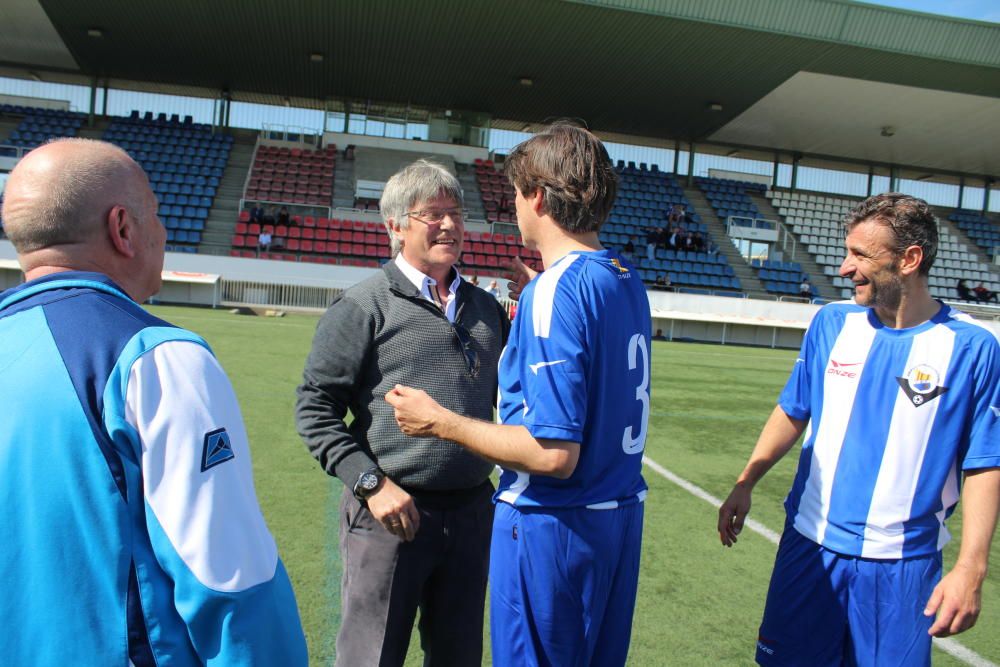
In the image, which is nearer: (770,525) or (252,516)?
(252,516)

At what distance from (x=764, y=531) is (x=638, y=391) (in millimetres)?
3725

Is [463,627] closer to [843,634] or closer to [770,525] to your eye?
[843,634]

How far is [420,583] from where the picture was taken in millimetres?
2320

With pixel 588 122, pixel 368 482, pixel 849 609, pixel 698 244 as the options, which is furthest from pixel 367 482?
pixel 698 244

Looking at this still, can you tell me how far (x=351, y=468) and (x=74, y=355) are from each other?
1.14 meters

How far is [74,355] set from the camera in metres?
1.14

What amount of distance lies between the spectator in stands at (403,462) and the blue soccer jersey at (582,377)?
0.47m

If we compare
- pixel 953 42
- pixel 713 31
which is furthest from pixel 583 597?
pixel 953 42

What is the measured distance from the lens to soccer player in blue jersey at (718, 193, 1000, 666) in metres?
2.07

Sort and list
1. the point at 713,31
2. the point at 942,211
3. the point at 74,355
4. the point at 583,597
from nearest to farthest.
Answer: the point at 74,355 < the point at 583,597 < the point at 713,31 < the point at 942,211

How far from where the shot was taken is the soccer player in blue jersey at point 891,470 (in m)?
2.07

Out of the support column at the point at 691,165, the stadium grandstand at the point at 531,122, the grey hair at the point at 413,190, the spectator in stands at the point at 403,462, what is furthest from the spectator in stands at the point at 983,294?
the spectator in stands at the point at 403,462

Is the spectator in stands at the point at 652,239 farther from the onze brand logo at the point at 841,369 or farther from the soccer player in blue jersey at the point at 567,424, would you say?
the soccer player in blue jersey at the point at 567,424

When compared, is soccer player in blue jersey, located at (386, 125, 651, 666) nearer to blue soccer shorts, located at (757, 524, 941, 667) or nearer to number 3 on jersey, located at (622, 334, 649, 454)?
number 3 on jersey, located at (622, 334, 649, 454)
